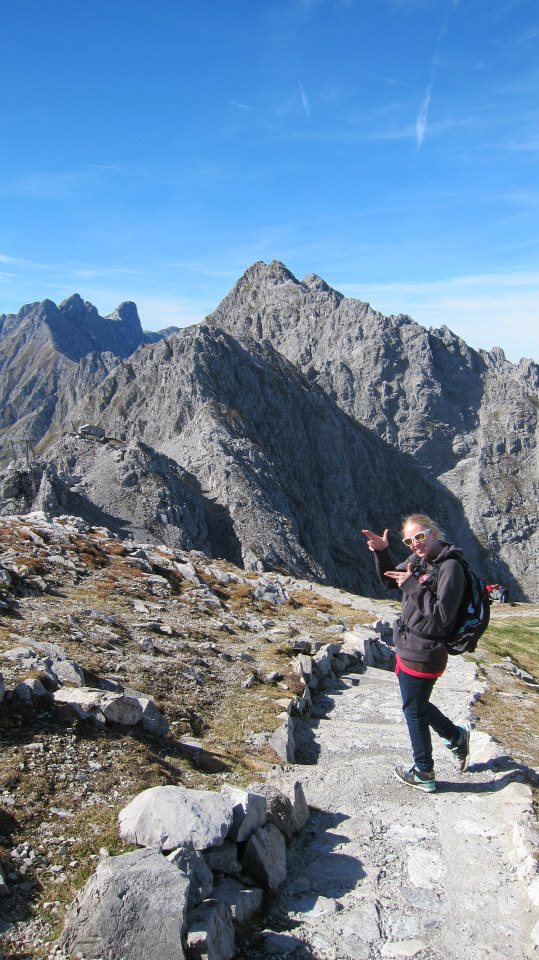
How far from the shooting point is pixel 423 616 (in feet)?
30.5

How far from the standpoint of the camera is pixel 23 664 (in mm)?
11555

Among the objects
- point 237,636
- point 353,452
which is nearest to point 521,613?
point 237,636

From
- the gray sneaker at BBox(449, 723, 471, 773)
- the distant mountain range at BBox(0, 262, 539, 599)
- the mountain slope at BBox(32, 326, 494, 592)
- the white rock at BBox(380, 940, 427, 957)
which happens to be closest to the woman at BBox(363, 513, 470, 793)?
the gray sneaker at BBox(449, 723, 471, 773)

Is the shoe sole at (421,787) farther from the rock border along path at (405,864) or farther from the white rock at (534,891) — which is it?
the white rock at (534,891)

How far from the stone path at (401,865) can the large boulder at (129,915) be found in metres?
1.33

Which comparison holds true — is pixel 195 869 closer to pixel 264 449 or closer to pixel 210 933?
pixel 210 933

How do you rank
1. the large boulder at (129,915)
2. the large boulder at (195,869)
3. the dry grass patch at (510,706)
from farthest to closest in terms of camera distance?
the dry grass patch at (510,706) < the large boulder at (195,869) < the large boulder at (129,915)

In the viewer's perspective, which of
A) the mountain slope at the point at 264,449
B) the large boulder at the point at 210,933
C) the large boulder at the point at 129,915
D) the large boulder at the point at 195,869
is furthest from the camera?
the mountain slope at the point at 264,449

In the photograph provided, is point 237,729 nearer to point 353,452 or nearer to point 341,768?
point 341,768

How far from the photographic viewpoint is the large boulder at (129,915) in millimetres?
5191

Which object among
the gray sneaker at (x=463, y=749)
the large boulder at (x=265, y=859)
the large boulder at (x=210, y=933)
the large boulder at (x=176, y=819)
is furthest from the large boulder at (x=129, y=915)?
the gray sneaker at (x=463, y=749)

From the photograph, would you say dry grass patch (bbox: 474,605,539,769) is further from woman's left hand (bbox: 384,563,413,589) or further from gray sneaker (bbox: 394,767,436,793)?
woman's left hand (bbox: 384,563,413,589)

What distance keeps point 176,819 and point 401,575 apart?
15.9ft

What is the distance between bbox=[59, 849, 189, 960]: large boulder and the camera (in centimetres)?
519
